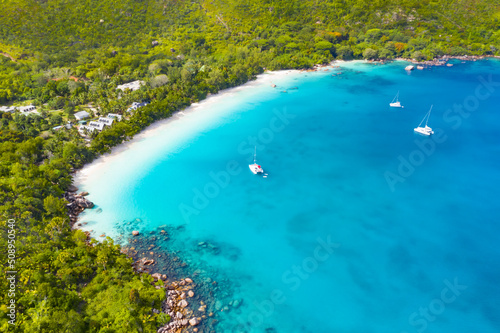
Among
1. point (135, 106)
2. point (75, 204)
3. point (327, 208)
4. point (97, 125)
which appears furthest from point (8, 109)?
point (327, 208)

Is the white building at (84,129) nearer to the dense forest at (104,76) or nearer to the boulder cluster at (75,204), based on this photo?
the dense forest at (104,76)

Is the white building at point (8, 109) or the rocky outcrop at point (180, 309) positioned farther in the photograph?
the white building at point (8, 109)

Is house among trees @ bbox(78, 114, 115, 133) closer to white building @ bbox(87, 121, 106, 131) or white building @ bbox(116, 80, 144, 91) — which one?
white building @ bbox(87, 121, 106, 131)

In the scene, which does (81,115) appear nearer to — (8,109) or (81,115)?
(81,115)

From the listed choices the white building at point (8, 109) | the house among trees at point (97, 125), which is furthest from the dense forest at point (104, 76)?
the white building at point (8, 109)

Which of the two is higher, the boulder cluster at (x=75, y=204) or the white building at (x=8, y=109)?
the white building at (x=8, y=109)

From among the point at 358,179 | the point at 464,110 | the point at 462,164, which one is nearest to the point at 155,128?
the point at 358,179

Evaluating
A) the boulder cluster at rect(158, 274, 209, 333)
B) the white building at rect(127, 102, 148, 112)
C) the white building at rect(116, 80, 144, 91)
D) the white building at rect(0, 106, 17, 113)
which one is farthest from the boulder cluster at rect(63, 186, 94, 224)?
the white building at rect(116, 80, 144, 91)
